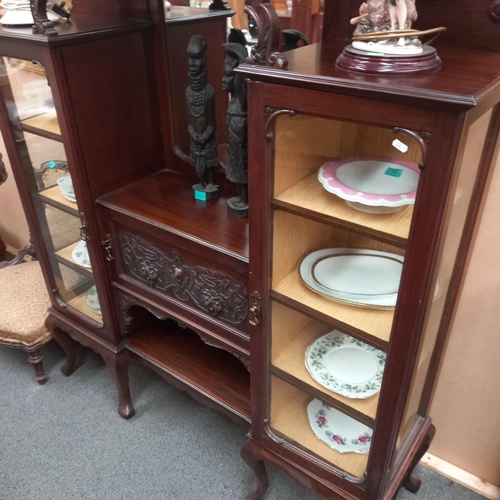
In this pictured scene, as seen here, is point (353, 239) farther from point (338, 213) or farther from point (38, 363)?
point (38, 363)

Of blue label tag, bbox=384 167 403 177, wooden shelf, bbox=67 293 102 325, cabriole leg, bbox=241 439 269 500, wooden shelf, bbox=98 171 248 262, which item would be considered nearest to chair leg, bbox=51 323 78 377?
wooden shelf, bbox=67 293 102 325

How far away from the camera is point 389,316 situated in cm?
88

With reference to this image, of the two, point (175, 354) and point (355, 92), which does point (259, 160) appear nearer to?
point (355, 92)

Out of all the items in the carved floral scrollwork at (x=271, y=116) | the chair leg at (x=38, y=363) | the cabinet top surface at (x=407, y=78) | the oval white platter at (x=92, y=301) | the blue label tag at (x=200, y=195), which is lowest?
the chair leg at (x=38, y=363)

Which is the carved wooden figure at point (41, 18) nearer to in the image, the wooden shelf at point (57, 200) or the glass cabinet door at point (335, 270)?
the wooden shelf at point (57, 200)

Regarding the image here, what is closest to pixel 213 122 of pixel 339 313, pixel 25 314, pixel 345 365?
pixel 339 313

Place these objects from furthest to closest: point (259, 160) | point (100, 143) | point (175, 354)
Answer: point (175, 354), point (100, 143), point (259, 160)

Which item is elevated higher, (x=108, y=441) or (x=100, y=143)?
(x=100, y=143)

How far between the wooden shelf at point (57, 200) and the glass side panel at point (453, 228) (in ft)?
3.19

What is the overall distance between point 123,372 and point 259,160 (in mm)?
981

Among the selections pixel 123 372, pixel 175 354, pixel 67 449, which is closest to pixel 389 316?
pixel 175 354

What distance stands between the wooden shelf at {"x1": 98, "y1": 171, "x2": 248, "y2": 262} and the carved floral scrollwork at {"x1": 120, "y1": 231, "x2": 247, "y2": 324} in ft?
0.26

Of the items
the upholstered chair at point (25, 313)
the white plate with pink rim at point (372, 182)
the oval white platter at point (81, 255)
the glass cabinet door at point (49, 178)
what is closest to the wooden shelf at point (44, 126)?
the glass cabinet door at point (49, 178)

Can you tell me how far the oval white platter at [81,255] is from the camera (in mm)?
1487
